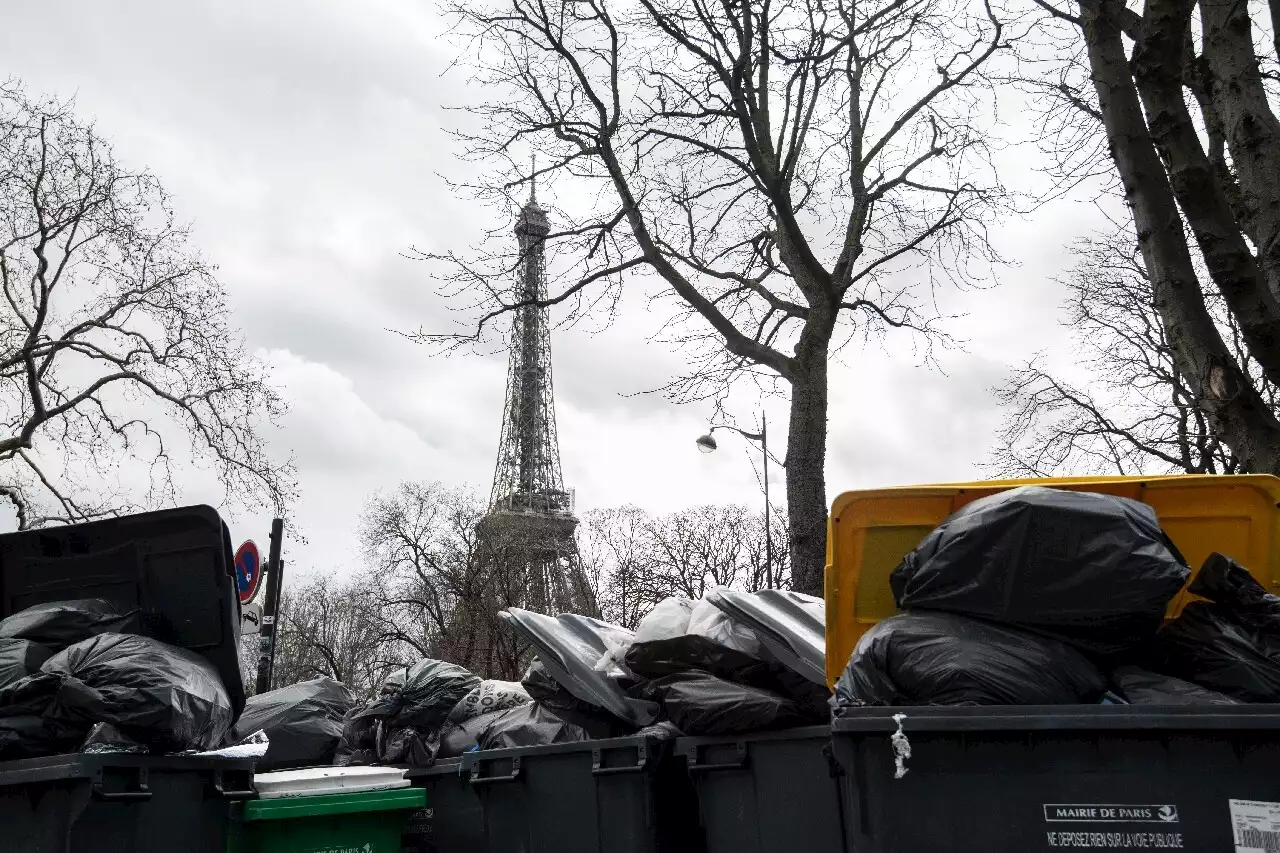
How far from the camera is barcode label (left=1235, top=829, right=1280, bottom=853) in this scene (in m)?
2.41

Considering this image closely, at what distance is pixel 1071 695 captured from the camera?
2.75 m

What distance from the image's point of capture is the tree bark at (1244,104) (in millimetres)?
6449

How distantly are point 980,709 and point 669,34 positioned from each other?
31.7ft

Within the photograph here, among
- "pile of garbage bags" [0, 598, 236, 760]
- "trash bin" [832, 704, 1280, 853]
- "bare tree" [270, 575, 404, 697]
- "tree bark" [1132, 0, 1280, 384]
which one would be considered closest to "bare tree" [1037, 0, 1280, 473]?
"tree bark" [1132, 0, 1280, 384]

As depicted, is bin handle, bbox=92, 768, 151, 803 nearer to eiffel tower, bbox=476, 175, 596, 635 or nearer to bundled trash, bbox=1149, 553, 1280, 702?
bundled trash, bbox=1149, 553, 1280, 702

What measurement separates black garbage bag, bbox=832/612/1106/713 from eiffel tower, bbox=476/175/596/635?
947 cm

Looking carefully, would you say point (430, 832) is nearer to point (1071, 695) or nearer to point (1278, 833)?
point (1071, 695)

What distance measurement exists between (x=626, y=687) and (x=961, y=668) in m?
2.35

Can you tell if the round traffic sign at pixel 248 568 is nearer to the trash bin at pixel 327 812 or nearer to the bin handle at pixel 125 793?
the trash bin at pixel 327 812

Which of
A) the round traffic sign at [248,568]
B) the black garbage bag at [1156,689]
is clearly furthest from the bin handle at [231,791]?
the round traffic sign at [248,568]

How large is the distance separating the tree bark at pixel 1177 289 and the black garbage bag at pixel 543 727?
3.54 meters

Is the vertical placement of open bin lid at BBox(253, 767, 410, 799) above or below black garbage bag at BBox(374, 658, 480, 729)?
below

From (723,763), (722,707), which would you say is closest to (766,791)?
(723,763)

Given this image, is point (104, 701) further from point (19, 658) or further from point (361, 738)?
point (361, 738)
